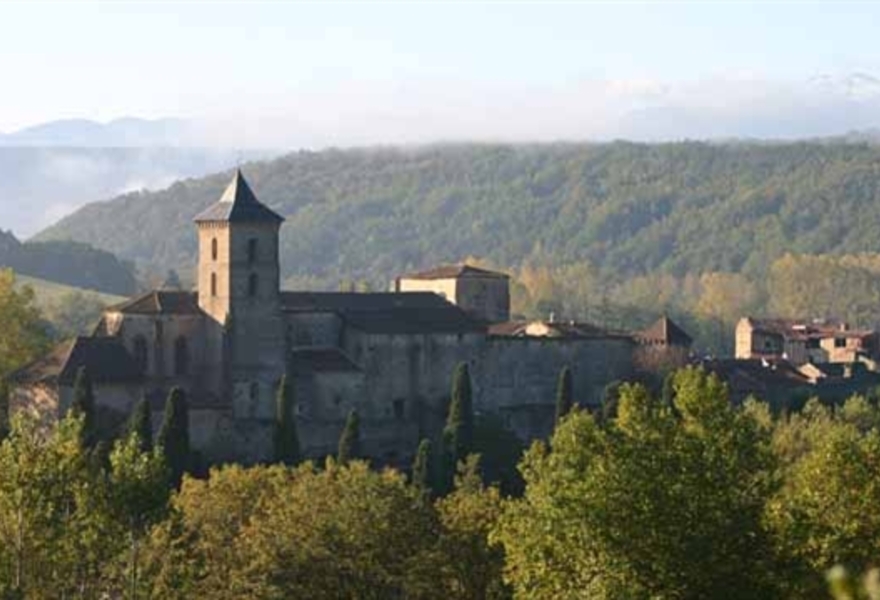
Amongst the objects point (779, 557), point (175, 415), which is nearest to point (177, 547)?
point (779, 557)

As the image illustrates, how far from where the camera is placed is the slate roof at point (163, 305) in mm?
83637

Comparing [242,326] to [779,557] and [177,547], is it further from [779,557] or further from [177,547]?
[779,557]

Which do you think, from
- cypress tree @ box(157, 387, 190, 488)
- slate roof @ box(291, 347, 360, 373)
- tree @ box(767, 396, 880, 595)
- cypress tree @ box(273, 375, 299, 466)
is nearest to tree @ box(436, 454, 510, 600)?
tree @ box(767, 396, 880, 595)

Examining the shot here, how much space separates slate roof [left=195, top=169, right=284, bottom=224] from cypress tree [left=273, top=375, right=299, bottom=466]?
9063 mm

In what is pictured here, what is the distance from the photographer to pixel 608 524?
4109cm

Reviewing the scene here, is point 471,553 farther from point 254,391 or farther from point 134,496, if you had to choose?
point 254,391

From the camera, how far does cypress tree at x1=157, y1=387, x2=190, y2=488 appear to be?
2840 inches

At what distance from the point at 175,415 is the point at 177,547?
23.6 meters

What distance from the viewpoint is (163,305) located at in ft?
276

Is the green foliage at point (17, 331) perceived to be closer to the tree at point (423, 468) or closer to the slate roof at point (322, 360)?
the slate roof at point (322, 360)

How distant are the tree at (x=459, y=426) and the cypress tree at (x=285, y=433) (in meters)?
5.10

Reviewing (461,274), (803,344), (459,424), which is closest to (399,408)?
(459,424)

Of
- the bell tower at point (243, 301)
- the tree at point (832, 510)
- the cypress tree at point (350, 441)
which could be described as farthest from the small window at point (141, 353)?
the tree at point (832, 510)

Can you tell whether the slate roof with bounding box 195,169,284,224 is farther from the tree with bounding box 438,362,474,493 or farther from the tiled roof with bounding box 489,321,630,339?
the tiled roof with bounding box 489,321,630,339
